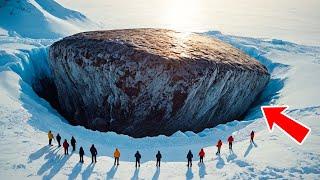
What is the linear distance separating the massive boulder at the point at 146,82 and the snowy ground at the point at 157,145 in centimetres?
264

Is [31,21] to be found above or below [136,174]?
above

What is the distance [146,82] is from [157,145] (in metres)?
5.10

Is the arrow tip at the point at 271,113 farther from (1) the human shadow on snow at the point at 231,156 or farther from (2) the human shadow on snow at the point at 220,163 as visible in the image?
(2) the human shadow on snow at the point at 220,163

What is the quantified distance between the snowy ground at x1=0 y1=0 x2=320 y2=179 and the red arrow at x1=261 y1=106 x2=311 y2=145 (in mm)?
453

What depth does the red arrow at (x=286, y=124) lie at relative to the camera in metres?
23.2

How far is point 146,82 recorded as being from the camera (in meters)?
28.8

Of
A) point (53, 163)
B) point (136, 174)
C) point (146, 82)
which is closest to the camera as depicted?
point (136, 174)

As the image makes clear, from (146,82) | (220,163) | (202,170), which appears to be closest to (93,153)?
(202,170)

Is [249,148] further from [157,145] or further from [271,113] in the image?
[271,113]

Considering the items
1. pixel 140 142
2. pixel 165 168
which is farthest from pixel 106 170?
pixel 140 142

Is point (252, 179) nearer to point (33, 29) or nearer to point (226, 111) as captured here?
point (226, 111)

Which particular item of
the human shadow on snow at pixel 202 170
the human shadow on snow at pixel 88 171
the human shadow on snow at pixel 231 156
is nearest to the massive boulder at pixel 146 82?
the human shadow on snow at pixel 231 156

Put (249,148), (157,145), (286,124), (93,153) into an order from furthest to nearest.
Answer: (157,145) < (286,124) < (249,148) < (93,153)

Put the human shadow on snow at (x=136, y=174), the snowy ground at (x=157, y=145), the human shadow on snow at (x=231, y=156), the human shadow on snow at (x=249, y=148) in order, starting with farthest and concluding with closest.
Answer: the human shadow on snow at (x=249, y=148), the human shadow on snow at (x=231, y=156), the snowy ground at (x=157, y=145), the human shadow on snow at (x=136, y=174)
